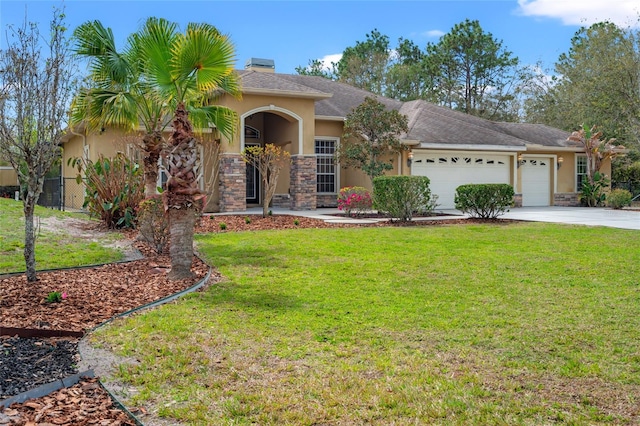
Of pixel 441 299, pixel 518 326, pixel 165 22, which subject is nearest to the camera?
pixel 518 326

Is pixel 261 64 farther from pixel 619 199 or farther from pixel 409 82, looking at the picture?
pixel 409 82

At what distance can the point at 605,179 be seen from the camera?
23.5 m

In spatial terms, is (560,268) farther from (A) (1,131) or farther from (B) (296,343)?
(A) (1,131)

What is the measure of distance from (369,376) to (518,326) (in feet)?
6.02

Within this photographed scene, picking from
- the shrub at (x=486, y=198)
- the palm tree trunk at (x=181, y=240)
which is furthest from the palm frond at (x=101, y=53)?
the shrub at (x=486, y=198)

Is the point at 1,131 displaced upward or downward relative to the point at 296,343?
upward

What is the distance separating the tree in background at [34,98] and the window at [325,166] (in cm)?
1546

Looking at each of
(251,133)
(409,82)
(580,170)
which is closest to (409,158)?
(251,133)

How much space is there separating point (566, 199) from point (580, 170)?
167 centimetres

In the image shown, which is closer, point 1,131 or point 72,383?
point 72,383

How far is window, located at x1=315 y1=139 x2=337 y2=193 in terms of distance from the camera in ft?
69.7

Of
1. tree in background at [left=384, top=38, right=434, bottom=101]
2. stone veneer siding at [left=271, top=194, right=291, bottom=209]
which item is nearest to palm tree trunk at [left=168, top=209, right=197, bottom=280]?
stone veneer siding at [left=271, top=194, right=291, bottom=209]

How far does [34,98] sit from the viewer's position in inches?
224

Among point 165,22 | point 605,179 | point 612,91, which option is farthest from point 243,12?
point 612,91
